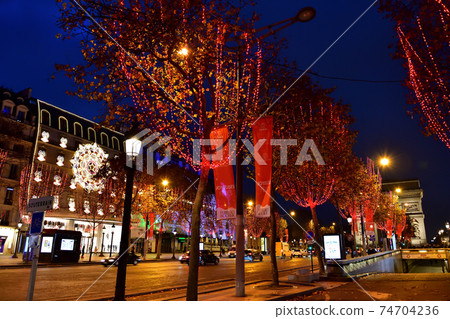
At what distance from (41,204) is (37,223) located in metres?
0.48

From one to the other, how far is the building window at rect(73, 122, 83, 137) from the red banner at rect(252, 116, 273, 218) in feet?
165

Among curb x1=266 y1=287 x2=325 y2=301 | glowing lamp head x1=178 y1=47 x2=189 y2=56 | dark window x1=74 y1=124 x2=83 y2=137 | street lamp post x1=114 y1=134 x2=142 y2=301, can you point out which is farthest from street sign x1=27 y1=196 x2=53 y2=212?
dark window x1=74 y1=124 x2=83 y2=137

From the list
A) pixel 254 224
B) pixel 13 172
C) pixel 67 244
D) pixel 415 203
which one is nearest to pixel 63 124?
pixel 13 172

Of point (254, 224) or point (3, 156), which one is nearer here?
point (3, 156)

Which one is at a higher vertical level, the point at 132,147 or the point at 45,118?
the point at 45,118

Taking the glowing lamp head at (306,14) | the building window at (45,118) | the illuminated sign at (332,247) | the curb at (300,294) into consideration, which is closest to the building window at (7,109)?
the building window at (45,118)

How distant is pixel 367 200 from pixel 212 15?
32.0 meters

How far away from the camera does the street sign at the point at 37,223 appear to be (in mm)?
8031

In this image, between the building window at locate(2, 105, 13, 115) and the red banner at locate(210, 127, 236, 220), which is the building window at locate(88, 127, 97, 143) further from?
the red banner at locate(210, 127, 236, 220)

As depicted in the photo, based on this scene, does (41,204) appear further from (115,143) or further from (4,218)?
(115,143)

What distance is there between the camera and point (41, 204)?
8.11 meters

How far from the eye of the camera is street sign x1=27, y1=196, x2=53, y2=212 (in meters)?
7.88

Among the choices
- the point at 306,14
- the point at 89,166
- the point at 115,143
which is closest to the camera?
Result: the point at 306,14
